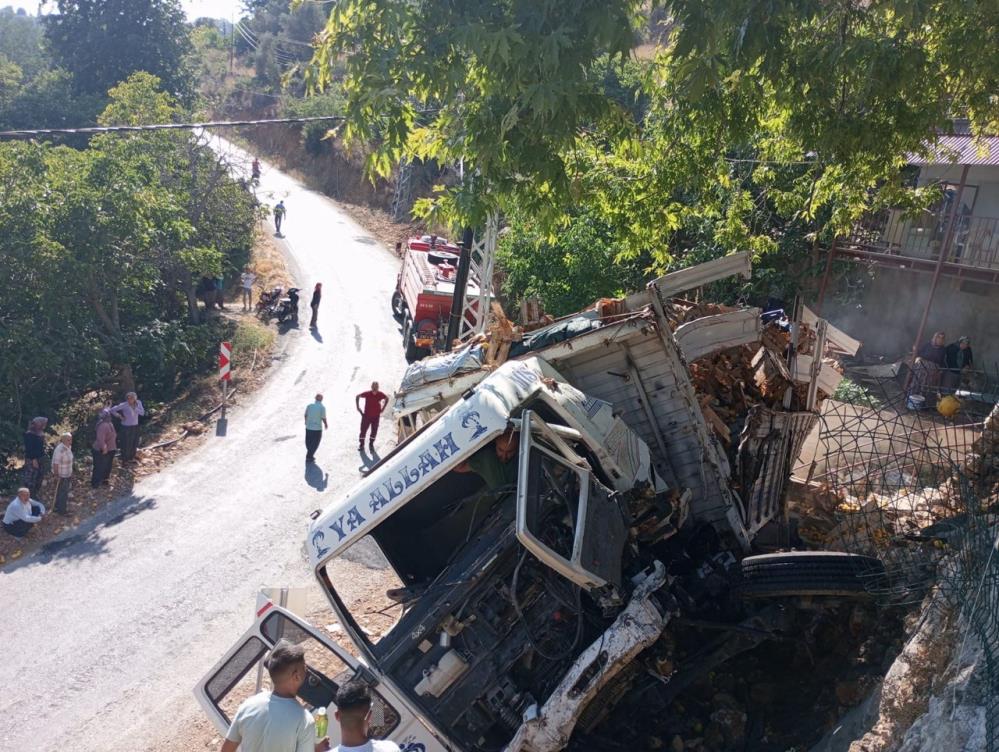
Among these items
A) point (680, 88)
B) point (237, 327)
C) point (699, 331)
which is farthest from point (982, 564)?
point (237, 327)

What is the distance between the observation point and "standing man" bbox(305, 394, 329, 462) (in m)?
15.1

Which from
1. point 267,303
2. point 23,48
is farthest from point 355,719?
point 23,48

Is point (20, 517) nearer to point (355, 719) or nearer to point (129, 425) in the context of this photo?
point (129, 425)

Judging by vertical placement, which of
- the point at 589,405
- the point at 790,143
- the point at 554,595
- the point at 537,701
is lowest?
the point at 537,701

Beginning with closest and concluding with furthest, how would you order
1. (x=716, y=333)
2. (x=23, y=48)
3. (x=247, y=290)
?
(x=716, y=333)
(x=247, y=290)
(x=23, y=48)

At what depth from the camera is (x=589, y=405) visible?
23.7 ft

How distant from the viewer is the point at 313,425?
15.2m

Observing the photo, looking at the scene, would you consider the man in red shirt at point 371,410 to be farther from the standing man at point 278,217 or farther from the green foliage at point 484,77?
the standing man at point 278,217

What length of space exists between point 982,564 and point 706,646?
2667mm

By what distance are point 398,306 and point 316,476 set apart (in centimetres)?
1199

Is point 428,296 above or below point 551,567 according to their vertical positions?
below

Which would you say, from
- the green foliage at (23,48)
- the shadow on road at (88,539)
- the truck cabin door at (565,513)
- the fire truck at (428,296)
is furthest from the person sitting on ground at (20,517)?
the green foliage at (23,48)

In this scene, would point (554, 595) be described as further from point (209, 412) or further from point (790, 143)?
point (209, 412)

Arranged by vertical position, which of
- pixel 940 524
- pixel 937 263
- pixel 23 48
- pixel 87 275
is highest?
pixel 23 48
